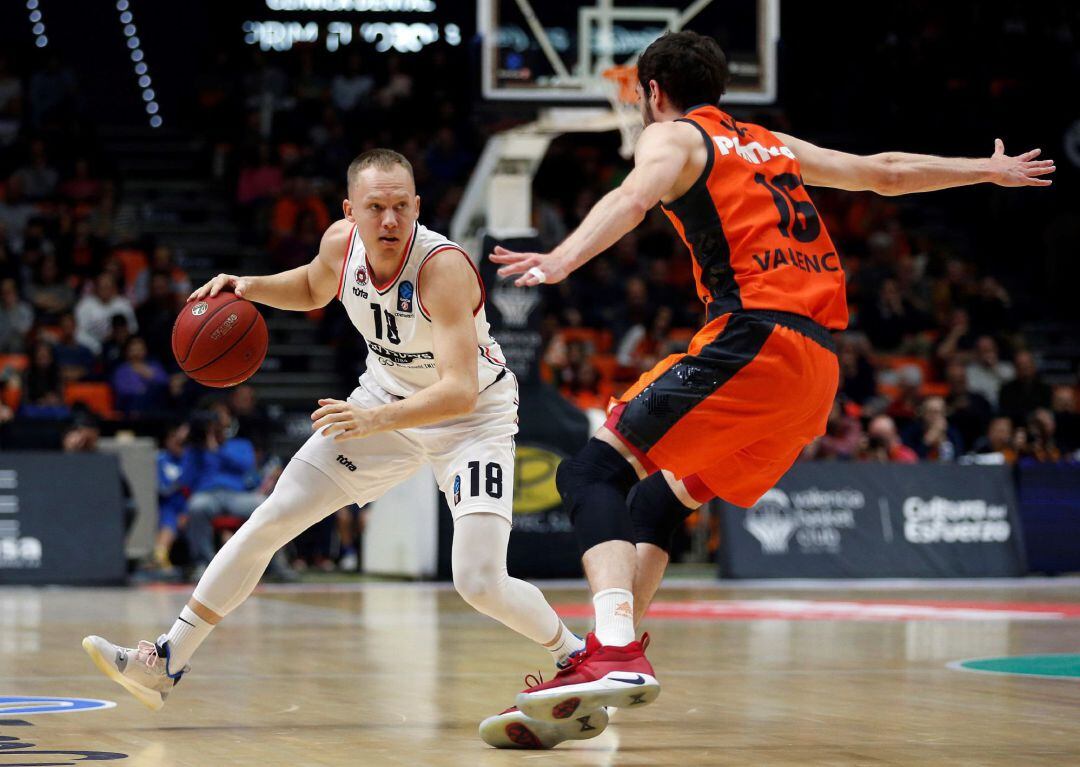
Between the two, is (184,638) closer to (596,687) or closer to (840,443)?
(596,687)

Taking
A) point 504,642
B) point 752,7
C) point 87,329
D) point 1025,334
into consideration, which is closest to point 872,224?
point 1025,334

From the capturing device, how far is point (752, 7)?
1282cm

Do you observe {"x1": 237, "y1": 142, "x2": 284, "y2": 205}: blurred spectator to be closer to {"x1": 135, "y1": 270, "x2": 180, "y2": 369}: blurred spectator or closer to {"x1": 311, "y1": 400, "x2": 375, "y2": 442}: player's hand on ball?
{"x1": 135, "y1": 270, "x2": 180, "y2": 369}: blurred spectator

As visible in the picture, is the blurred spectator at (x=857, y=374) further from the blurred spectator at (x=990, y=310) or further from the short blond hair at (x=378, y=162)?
the short blond hair at (x=378, y=162)

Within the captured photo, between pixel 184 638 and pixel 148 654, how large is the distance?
0.13m

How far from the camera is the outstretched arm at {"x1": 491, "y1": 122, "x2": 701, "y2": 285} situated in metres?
4.52

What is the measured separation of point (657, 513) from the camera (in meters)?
5.46

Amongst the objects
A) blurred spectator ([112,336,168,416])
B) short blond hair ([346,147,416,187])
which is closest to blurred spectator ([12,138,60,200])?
blurred spectator ([112,336,168,416])

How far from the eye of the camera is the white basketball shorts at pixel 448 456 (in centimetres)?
552

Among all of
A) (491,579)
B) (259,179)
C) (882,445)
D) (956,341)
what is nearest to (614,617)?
(491,579)

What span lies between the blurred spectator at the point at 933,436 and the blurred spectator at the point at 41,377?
7883 mm

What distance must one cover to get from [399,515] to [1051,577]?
597 cm

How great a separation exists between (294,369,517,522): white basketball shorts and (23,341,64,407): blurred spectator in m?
9.56

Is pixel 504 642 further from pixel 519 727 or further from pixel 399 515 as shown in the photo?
pixel 399 515
